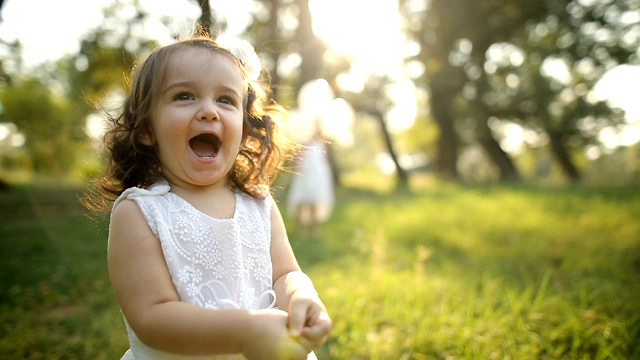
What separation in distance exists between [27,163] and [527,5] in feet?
72.1

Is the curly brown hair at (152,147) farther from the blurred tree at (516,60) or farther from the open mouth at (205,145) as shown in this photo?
the blurred tree at (516,60)

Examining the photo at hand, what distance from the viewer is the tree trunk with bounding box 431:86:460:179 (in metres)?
14.6

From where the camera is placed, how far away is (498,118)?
14.6 metres

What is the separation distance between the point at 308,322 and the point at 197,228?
1.32 ft

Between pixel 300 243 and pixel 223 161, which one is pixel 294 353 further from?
pixel 300 243

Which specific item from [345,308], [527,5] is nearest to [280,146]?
[345,308]

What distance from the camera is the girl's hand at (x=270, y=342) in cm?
93

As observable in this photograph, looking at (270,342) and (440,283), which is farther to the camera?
(440,283)

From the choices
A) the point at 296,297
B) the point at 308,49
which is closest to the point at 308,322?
Result: the point at 296,297

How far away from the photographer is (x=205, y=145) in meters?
1.28

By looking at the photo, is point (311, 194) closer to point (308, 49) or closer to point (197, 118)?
point (308, 49)

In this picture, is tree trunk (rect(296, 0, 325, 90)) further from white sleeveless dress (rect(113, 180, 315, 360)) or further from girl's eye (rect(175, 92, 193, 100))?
white sleeveless dress (rect(113, 180, 315, 360))

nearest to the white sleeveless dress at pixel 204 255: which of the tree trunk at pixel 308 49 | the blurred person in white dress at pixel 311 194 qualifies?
the tree trunk at pixel 308 49

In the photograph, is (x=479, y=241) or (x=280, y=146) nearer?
(x=280, y=146)
